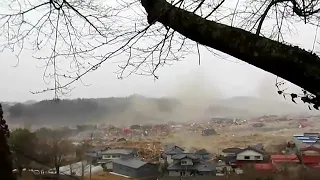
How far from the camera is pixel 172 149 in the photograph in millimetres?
2955

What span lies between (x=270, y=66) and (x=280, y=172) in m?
1.91

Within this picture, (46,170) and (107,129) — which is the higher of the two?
(107,129)

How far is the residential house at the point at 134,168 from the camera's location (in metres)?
2.76

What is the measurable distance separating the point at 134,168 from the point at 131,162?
70 millimetres

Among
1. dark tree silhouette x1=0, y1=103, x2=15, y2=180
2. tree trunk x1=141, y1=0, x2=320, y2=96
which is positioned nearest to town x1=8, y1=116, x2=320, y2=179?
dark tree silhouette x1=0, y1=103, x2=15, y2=180

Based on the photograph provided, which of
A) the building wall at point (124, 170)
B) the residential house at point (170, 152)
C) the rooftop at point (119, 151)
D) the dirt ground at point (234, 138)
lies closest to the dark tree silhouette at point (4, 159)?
the building wall at point (124, 170)

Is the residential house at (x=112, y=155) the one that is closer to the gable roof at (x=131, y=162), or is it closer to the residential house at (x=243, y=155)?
the gable roof at (x=131, y=162)

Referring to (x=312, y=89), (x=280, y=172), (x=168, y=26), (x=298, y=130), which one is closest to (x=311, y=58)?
(x=312, y=89)

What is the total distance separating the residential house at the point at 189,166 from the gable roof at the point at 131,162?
0.24m

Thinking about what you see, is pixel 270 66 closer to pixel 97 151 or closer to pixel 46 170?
pixel 46 170

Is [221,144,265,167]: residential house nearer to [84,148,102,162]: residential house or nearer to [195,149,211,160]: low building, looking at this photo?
[195,149,211,160]: low building

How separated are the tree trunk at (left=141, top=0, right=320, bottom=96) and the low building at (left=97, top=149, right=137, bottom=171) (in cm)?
199

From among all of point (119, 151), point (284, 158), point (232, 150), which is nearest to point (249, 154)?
point (232, 150)

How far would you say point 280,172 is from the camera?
2.55 m
